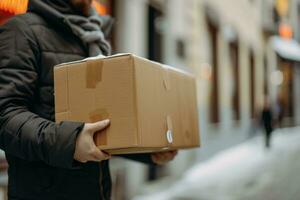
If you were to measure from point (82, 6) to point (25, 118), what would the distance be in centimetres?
58

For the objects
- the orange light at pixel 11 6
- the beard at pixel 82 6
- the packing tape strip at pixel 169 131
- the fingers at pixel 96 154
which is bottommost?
the fingers at pixel 96 154

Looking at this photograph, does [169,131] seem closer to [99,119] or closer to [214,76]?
[99,119]

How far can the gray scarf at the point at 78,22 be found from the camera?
6.57ft

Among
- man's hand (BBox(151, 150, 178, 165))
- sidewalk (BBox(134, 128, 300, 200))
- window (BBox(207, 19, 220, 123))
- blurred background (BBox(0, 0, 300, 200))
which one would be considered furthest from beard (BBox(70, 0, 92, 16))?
window (BBox(207, 19, 220, 123))

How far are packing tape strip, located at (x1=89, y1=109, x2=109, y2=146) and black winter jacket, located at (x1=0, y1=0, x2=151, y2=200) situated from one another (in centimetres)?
7

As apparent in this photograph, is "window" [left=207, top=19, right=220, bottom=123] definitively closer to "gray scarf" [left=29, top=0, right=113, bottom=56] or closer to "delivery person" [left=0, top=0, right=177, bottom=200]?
"gray scarf" [left=29, top=0, right=113, bottom=56]

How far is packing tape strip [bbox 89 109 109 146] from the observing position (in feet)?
5.97

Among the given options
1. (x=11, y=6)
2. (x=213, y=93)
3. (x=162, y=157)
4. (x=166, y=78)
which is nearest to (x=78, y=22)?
(x=166, y=78)

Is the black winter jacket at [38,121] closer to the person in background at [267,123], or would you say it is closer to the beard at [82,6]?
the beard at [82,6]

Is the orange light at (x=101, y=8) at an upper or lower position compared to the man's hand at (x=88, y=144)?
upper

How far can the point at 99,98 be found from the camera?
6.11 ft

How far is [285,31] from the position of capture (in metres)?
25.4

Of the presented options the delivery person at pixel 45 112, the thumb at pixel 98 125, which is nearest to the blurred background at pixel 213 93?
the delivery person at pixel 45 112

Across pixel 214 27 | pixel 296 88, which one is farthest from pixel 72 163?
pixel 296 88
